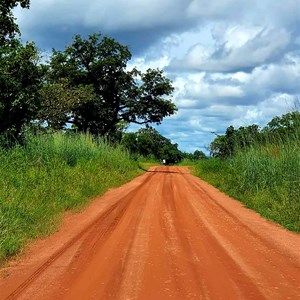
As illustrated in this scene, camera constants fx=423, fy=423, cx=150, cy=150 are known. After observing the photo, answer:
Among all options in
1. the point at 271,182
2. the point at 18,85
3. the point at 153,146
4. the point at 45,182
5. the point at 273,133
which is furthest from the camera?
the point at 153,146

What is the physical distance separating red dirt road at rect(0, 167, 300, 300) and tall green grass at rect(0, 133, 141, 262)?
477 mm

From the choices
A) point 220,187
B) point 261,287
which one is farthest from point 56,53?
point 261,287

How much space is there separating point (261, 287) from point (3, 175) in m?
8.78

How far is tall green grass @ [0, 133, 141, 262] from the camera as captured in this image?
27.2ft

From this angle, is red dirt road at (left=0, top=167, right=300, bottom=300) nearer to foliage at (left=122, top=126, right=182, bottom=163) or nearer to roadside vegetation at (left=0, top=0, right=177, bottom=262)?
roadside vegetation at (left=0, top=0, right=177, bottom=262)

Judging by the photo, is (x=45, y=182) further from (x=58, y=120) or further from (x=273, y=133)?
(x=58, y=120)

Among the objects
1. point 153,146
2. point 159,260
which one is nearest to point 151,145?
point 153,146

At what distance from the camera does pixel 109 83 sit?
3662 centimetres

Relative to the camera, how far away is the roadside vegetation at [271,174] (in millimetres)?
10828

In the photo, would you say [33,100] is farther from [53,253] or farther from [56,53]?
[56,53]

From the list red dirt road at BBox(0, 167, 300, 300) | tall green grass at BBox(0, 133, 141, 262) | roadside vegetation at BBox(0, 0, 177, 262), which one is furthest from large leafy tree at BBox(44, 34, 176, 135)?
red dirt road at BBox(0, 167, 300, 300)

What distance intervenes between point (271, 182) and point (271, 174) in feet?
0.93

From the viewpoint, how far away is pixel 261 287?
5.37 m

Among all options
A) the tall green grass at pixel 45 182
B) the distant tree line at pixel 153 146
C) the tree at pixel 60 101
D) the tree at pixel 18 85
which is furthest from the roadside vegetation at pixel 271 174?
the distant tree line at pixel 153 146
